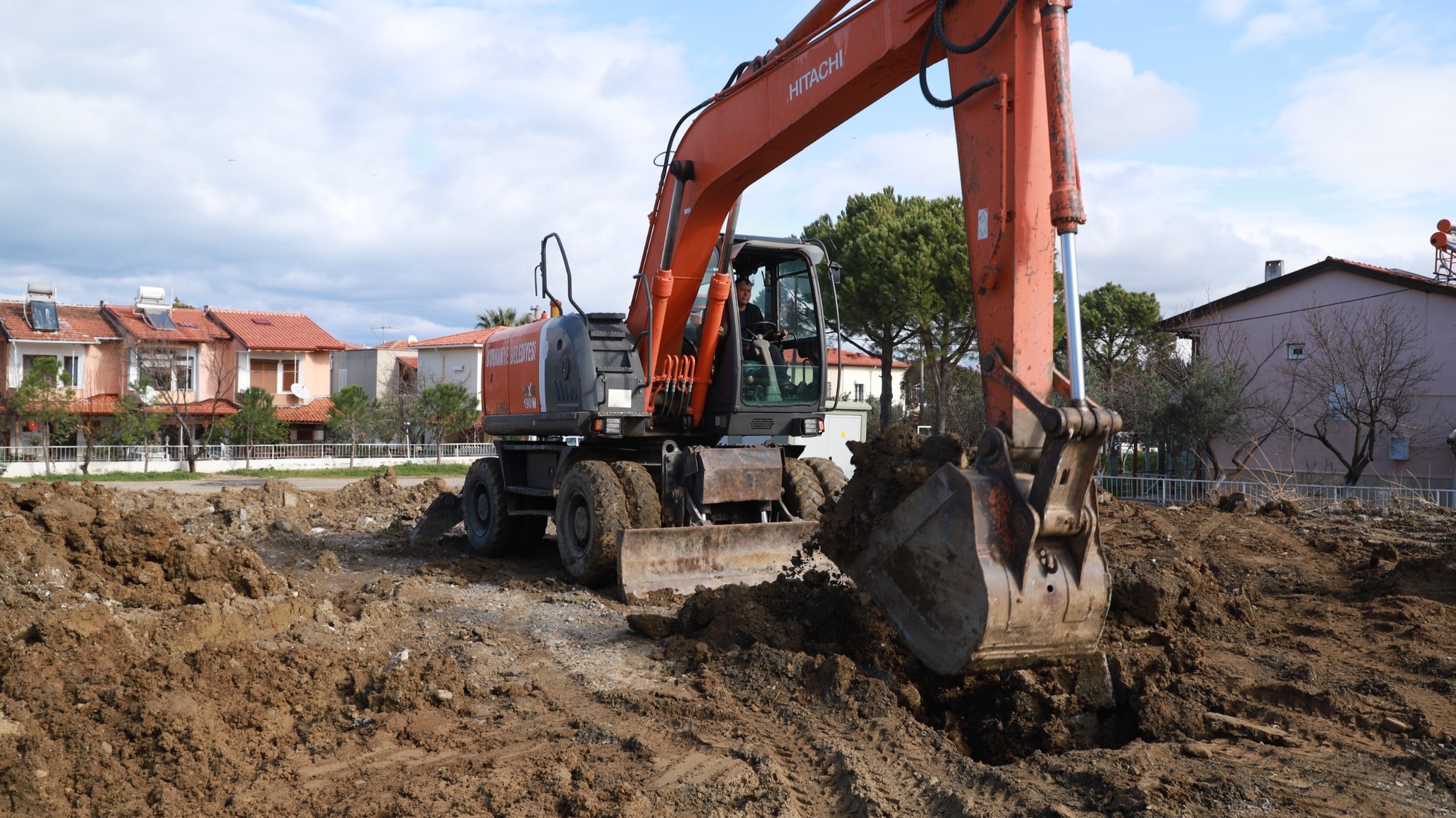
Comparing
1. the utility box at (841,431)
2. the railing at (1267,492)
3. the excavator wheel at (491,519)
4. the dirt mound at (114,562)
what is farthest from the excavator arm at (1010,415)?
the railing at (1267,492)

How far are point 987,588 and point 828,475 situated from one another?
15.6ft

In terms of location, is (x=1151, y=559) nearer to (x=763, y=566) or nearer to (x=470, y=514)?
(x=763, y=566)

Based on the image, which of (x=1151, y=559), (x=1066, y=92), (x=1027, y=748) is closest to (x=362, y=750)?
(x=1027, y=748)

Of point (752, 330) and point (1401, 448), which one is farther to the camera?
point (1401, 448)

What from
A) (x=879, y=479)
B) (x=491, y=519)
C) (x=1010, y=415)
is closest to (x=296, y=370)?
(x=491, y=519)

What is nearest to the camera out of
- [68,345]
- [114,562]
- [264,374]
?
A: [114,562]

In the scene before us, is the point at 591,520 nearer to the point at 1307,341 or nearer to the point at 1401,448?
the point at 1401,448

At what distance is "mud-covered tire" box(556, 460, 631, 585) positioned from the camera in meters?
8.09

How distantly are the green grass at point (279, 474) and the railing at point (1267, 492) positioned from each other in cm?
1639

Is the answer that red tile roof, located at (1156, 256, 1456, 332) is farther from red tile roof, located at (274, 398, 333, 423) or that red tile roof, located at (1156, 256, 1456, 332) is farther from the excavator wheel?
red tile roof, located at (274, 398, 333, 423)

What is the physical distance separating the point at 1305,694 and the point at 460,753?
413 centimetres

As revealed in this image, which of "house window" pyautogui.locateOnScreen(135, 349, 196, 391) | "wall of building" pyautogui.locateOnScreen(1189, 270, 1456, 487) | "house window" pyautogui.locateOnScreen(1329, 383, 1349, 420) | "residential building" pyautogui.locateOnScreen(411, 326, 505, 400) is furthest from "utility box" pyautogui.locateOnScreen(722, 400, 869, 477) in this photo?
"residential building" pyautogui.locateOnScreen(411, 326, 505, 400)

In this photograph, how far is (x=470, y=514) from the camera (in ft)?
36.4

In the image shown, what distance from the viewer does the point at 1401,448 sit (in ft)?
68.8
